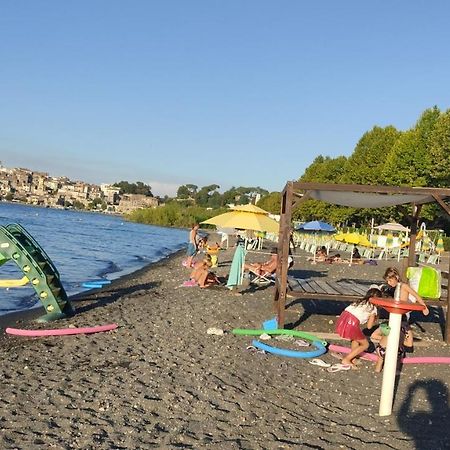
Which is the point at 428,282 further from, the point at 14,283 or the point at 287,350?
the point at 14,283

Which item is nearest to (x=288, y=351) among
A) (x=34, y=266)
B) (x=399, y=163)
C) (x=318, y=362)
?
(x=318, y=362)

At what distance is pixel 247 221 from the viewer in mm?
14875

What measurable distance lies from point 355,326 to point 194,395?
296 cm

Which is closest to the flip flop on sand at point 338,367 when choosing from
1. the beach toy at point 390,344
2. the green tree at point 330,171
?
the beach toy at point 390,344

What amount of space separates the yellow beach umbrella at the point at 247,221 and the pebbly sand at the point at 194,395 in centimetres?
453

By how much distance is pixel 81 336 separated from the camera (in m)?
9.15

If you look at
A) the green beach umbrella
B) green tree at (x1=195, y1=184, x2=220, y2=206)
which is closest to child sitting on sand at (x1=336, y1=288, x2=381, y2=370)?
the green beach umbrella

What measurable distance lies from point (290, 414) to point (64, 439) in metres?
2.27

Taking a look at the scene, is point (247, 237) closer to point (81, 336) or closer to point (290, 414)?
point (81, 336)

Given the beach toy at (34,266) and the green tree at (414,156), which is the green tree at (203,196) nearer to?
the green tree at (414,156)

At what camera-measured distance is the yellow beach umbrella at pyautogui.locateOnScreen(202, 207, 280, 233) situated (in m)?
14.6

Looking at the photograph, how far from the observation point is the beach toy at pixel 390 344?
18.5 ft

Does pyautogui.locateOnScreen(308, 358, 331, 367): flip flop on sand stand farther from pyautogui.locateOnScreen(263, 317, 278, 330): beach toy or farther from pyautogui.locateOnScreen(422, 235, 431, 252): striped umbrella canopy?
pyautogui.locateOnScreen(422, 235, 431, 252): striped umbrella canopy

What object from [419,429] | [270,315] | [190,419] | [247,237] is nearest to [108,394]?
[190,419]
